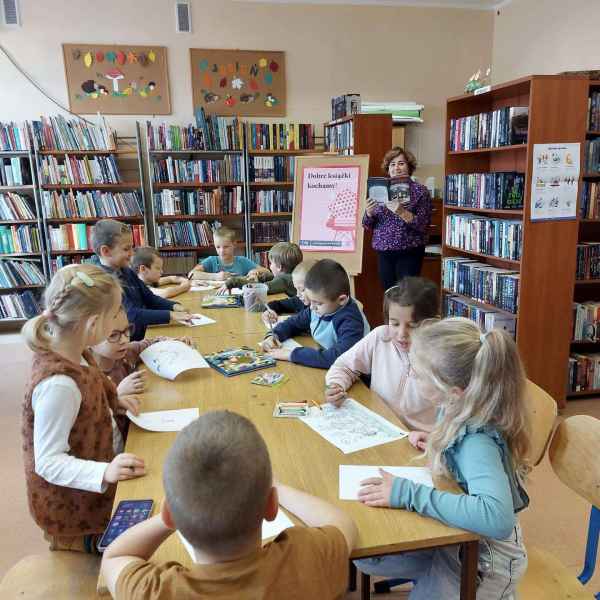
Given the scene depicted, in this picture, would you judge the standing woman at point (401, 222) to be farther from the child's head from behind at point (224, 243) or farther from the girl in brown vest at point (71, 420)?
the girl in brown vest at point (71, 420)

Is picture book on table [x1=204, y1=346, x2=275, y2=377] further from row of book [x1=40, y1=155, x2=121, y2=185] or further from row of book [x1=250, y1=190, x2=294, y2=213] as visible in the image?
row of book [x1=40, y1=155, x2=121, y2=185]

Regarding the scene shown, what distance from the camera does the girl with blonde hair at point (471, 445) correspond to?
3.52ft

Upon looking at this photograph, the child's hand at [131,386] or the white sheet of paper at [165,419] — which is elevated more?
the child's hand at [131,386]

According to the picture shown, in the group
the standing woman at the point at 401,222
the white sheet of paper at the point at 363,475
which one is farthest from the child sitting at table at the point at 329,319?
the standing woman at the point at 401,222

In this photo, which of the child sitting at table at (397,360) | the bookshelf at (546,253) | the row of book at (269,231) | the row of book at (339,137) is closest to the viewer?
the child sitting at table at (397,360)

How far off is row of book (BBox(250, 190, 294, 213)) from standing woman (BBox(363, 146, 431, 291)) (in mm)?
1483

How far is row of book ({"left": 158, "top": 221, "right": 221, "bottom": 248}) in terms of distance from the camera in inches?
214

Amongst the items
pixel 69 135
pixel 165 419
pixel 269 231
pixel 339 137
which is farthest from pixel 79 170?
pixel 165 419

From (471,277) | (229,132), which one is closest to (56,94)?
(229,132)

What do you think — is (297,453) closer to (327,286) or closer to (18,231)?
(327,286)

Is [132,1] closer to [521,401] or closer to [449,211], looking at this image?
[449,211]

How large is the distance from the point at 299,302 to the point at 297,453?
149 cm

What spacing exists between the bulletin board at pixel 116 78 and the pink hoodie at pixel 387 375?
445 cm

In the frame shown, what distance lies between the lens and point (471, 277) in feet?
12.2
